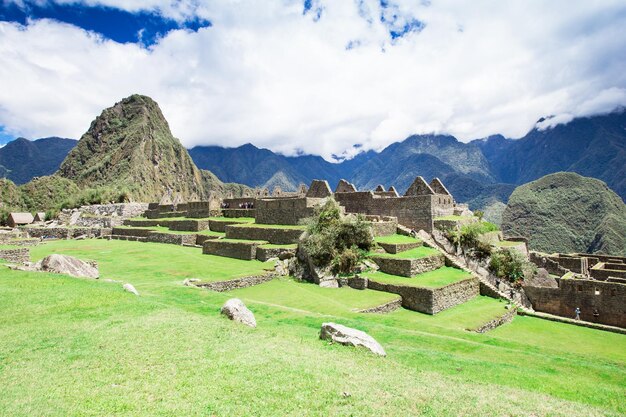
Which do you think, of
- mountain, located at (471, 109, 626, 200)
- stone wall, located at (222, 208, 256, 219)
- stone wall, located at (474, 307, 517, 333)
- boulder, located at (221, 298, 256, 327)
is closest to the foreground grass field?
boulder, located at (221, 298, 256, 327)

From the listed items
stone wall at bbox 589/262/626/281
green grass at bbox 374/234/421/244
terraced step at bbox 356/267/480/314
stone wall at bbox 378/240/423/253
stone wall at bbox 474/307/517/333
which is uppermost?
green grass at bbox 374/234/421/244

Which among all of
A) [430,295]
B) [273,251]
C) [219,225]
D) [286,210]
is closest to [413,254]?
[430,295]

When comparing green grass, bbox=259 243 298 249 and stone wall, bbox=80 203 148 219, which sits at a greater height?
stone wall, bbox=80 203 148 219

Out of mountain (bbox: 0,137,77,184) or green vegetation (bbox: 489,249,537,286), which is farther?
mountain (bbox: 0,137,77,184)

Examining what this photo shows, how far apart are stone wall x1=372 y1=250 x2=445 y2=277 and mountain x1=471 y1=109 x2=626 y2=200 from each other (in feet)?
476

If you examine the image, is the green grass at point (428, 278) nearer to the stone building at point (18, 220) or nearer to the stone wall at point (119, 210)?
the stone wall at point (119, 210)

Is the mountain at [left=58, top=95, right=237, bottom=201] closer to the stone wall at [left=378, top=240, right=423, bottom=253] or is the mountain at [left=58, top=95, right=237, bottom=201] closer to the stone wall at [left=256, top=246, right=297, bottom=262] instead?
the stone wall at [left=256, top=246, right=297, bottom=262]

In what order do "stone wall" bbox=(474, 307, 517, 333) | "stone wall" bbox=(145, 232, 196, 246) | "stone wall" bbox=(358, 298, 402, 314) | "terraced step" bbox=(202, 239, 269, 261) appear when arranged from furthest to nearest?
"stone wall" bbox=(145, 232, 196, 246), "terraced step" bbox=(202, 239, 269, 261), "stone wall" bbox=(358, 298, 402, 314), "stone wall" bbox=(474, 307, 517, 333)

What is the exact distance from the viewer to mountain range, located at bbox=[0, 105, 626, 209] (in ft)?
408

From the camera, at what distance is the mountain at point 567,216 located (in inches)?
2886

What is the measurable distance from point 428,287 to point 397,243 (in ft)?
16.5

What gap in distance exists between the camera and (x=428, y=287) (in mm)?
16500

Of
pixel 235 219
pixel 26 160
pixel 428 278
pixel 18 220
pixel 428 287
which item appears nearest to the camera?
pixel 428 287

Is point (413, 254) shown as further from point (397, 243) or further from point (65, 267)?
point (65, 267)
